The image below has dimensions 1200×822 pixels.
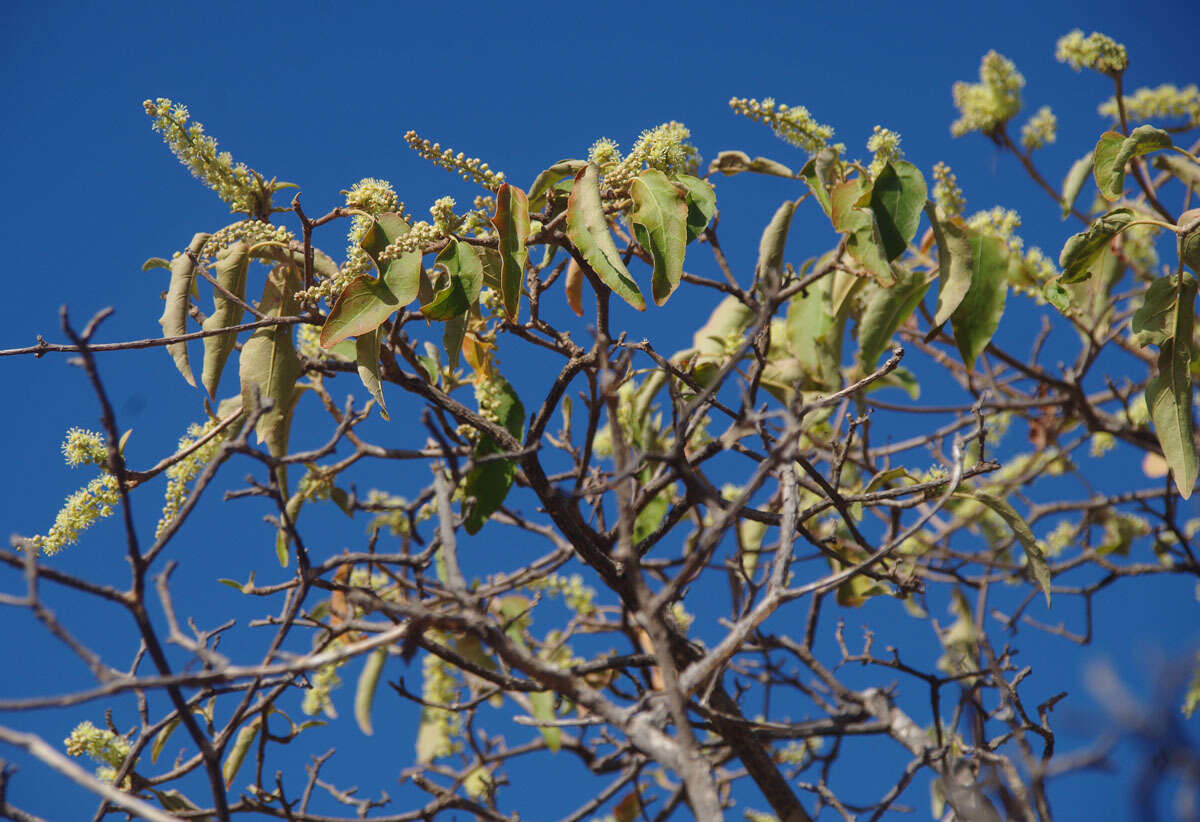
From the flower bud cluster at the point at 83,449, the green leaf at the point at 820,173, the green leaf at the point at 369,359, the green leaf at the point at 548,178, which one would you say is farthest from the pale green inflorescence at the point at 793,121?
the flower bud cluster at the point at 83,449

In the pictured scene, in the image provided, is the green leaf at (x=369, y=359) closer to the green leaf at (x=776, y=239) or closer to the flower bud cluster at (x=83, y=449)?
the flower bud cluster at (x=83, y=449)

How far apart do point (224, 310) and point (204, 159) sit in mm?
242

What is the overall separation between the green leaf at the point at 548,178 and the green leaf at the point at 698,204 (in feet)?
0.58

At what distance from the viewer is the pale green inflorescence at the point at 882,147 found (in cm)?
187

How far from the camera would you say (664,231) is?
1.48m

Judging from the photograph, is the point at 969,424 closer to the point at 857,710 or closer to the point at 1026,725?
the point at 857,710

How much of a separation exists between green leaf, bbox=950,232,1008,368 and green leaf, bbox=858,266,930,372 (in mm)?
98

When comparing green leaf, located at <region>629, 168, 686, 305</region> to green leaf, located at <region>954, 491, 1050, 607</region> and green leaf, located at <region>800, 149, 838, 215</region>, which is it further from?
green leaf, located at <region>954, 491, 1050, 607</region>

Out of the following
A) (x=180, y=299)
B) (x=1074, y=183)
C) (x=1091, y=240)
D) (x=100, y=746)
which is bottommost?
(x=100, y=746)

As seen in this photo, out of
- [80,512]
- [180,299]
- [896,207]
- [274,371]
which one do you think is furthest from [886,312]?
[80,512]

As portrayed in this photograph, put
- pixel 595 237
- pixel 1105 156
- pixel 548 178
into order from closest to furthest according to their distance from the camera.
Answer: pixel 595 237 < pixel 548 178 < pixel 1105 156

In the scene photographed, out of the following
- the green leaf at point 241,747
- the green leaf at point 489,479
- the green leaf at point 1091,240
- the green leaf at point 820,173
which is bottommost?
the green leaf at point 241,747

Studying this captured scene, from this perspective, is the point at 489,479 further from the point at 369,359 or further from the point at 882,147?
the point at 882,147

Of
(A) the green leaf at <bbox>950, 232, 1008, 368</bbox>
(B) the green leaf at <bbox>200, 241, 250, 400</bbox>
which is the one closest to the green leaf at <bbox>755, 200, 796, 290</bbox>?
(A) the green leaf at <bbox>950, 232, 1008, 368</bbox>
